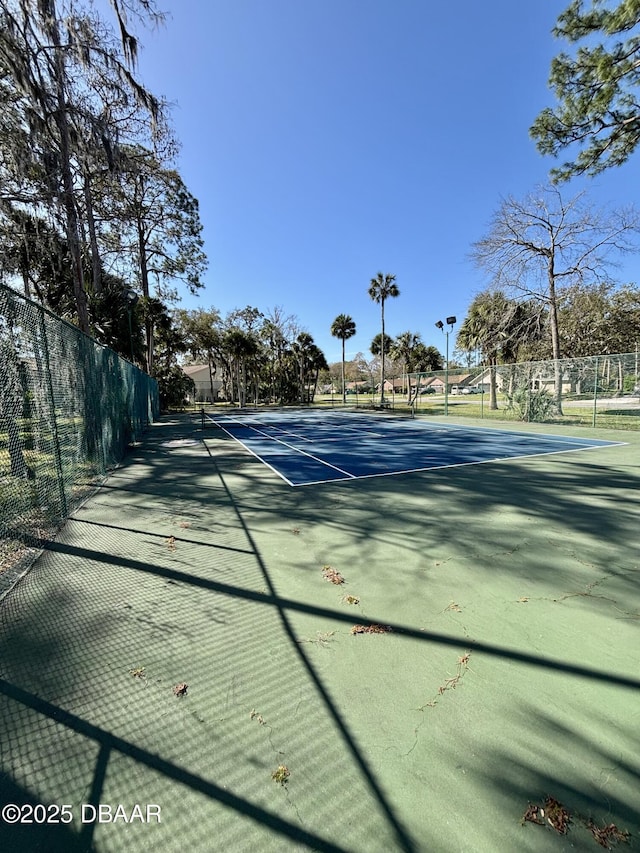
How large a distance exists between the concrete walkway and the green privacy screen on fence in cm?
50

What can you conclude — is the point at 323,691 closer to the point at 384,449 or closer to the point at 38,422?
the point at 38,422

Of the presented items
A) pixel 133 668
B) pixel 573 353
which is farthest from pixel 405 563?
pixel 573 353

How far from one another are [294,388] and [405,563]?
4134cm

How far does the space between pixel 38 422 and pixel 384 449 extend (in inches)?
320

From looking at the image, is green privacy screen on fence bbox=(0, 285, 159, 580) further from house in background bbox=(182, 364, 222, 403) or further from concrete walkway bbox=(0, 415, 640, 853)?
house in background bbox=(182, 364, 222, 403)

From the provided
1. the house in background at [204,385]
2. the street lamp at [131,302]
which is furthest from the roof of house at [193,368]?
the street lamp at [131,302]

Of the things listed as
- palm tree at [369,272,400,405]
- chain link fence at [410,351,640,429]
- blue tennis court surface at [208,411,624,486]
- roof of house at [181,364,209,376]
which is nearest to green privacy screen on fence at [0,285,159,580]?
blue tennis court surface at [208,411,624,486]

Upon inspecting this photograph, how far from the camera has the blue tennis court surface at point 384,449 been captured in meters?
7.89

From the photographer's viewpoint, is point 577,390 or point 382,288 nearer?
point 577,390

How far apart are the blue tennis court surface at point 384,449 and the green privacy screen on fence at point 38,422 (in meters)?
3.55

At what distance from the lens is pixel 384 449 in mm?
10578

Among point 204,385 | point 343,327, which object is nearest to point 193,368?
point 204,385

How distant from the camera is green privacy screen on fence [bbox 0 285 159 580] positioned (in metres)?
3.99

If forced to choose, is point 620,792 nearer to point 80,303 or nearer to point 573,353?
point 80,303
